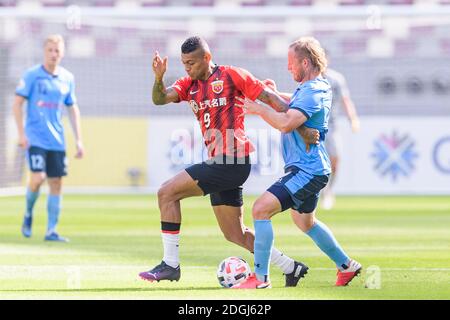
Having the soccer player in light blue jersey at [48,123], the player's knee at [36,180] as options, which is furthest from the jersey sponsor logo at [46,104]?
the player's knee at [36,180]

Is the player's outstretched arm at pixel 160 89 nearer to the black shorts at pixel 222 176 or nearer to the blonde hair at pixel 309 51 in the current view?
the black shorts at pixel 222 176

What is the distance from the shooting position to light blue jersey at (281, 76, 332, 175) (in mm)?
8125

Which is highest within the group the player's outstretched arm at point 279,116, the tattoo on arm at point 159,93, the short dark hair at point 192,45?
the short dark hair at point 192,45

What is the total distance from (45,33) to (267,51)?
5141mm

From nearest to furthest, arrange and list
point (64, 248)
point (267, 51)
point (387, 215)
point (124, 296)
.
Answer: point (124, 296), point (64, 248), point (387, 215), point (267, 51)

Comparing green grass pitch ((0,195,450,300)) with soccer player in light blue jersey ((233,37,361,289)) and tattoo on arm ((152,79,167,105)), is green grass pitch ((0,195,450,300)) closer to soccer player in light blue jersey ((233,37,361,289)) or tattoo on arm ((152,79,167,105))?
soccer player in light blue jersey ((233,37,361,289))

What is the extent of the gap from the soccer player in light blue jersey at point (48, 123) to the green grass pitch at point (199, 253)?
0.59 metres

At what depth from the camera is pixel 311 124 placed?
8.25 meters

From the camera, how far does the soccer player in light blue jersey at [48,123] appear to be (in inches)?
519

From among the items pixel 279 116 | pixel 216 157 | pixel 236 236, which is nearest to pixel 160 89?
pixel 216 157

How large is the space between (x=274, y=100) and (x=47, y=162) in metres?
5.43

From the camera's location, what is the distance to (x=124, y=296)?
25.0 feet
